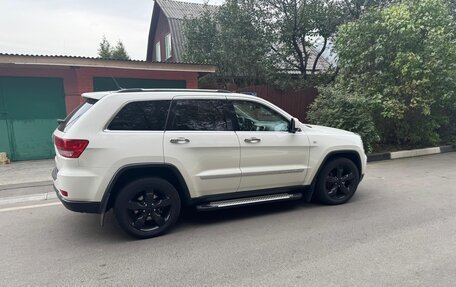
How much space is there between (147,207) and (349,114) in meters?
6.65

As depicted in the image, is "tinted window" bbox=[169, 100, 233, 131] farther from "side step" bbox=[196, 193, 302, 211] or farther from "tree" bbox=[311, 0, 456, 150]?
"tree" bbox=[311, 0, 456, 150]

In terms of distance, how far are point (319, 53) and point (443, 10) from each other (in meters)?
5.56

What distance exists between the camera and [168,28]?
20.2 m

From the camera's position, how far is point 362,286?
291 cm

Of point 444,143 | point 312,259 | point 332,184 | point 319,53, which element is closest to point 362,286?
point 312,259

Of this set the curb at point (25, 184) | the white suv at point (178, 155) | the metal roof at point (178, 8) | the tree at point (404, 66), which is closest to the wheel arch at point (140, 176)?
the white suv at point (178, 155)

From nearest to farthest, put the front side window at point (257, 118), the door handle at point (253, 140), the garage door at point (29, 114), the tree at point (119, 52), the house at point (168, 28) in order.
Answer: the door handle at point (253, 140) < the front side window at point (257, 118) < the garage door at point (29, 114) < the house at point (168, 28) < the tree at point (119, 52)

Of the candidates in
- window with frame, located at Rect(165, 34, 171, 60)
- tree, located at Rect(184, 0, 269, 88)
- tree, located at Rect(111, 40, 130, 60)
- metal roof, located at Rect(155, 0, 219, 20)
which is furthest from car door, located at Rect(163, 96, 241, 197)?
tree, located at Rect(111, 40, 130, 60)

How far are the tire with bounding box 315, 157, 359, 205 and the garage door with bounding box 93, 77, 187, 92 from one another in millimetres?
6724

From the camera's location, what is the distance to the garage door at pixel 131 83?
973 cm

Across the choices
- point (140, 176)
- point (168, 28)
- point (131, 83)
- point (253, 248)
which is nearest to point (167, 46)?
point (168, 28)

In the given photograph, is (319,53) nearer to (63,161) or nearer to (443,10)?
(443,10)

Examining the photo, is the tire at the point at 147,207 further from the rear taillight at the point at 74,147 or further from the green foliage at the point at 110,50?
the green foliage at the point at 110,50

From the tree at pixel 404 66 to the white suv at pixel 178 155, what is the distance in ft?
16.1
